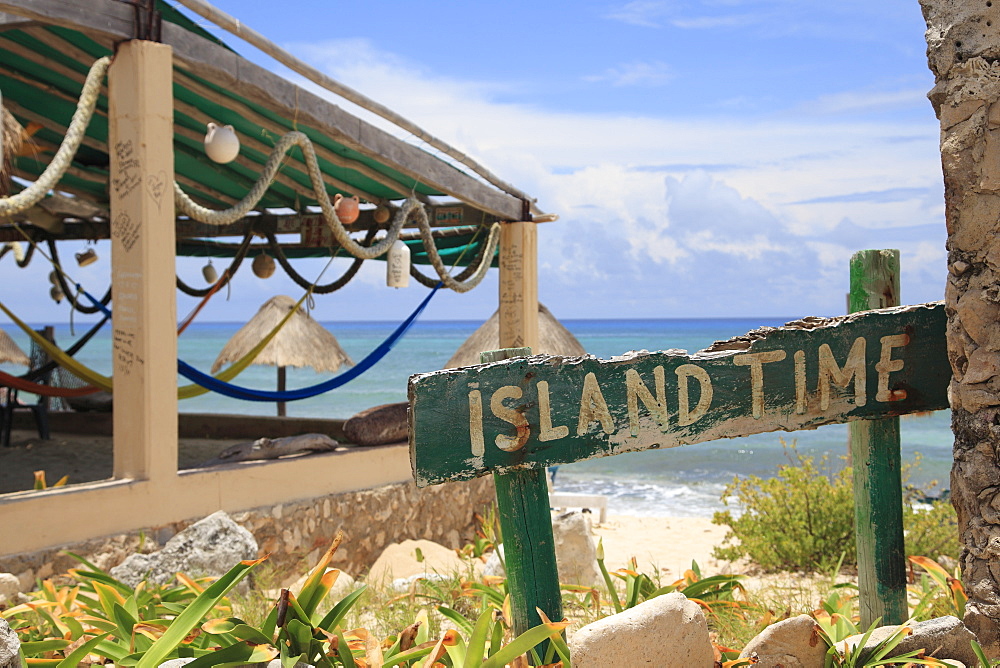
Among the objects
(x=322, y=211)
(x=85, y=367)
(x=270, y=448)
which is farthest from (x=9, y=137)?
(x=270, y=448)

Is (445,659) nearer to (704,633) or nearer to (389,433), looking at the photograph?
(704,633)

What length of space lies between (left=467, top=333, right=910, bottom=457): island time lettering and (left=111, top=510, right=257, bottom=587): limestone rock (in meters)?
1.88

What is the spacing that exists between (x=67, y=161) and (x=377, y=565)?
234 cm

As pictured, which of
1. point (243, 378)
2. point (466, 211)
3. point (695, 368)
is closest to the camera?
point (695, 368)

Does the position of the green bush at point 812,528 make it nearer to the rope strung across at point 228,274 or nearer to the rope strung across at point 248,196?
the rope strung across at point 248,196

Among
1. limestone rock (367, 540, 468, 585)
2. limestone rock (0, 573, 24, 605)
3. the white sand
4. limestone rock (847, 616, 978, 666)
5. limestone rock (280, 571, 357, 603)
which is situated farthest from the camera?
the white sand

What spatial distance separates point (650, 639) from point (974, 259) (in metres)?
1.13

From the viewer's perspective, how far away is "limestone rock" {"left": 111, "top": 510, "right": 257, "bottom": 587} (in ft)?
10.1

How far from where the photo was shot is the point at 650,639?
1.69 meters

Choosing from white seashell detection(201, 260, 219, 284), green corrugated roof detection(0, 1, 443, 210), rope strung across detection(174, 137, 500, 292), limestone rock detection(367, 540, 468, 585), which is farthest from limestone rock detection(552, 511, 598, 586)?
white seashell detection(201, 260, 219, 284)

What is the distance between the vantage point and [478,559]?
4.60 meters

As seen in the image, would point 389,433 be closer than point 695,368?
No

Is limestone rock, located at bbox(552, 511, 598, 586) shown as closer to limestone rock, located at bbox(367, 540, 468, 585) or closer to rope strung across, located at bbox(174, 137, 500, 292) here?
limestone rock, located at bbox(367, 540, 468, 585)

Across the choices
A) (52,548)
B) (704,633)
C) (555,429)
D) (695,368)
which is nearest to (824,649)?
(704,633)
